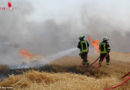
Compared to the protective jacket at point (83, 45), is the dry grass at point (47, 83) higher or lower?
lower

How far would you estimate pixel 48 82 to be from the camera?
7.36m

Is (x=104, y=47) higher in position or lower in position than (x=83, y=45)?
lower

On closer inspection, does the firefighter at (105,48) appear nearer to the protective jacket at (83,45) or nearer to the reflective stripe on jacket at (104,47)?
the reflective stripe on jacket at (104,47)

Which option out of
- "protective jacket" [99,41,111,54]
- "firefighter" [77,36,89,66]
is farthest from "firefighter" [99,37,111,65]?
"firefighter" [77,36,89,66]

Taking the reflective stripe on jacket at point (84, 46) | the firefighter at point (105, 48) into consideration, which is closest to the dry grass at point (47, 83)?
the reflective stripe on jacket at point (84, 46)

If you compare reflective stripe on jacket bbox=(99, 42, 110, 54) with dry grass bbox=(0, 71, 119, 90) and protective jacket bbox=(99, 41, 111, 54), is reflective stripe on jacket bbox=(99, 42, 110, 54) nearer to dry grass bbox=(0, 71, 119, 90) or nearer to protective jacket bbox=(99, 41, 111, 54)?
protective jacket bbox=(99, 41, 111, 54)

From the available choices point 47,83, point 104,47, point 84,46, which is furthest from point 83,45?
point 47,83

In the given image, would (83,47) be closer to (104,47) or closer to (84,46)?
(84,46)

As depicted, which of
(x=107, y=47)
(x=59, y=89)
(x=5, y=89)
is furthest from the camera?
(x=107, y=47)

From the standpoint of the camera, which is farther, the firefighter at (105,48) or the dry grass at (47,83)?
the firefighter at (105,48)

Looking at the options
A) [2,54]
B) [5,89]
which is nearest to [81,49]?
[5,89]

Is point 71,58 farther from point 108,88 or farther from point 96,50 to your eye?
point 108,88

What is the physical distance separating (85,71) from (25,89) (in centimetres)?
981

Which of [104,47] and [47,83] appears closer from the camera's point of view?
[47,83]
